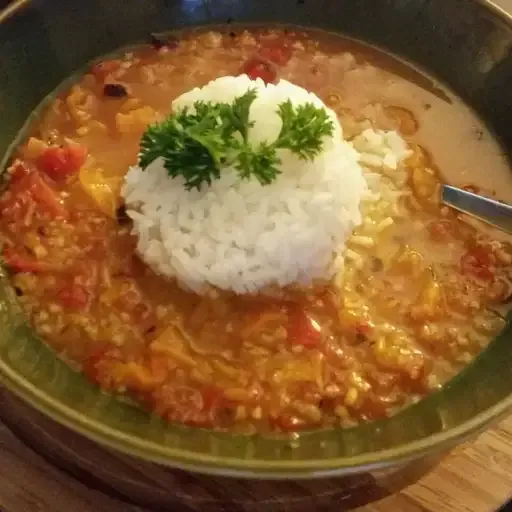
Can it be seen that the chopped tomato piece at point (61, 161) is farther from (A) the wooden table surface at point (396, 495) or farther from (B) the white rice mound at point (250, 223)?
(A) the wooden table surface at point (396, 495)

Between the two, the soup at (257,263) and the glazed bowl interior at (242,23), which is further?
the soup at (257,263)

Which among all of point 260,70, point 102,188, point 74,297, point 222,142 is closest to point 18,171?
point 102,188

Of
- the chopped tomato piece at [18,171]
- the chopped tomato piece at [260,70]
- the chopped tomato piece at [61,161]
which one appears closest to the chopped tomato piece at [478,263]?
the chopped tomato piece at [260,70]

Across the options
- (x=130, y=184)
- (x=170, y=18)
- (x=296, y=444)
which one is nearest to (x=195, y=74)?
(x=170, y=18)

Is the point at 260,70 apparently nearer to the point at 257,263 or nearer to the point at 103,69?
the point at 103,69

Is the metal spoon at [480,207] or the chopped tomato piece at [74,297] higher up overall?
the metal spoon at [480,207]

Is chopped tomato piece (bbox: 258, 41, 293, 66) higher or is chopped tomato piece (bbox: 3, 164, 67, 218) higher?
chopped tomato piece (bbox: 258, 41, 293, 66)

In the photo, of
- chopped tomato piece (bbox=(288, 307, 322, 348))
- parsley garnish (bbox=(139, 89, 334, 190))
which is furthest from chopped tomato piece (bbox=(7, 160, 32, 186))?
chopped tomato piece (bbox=(288, 307, 322, 348))

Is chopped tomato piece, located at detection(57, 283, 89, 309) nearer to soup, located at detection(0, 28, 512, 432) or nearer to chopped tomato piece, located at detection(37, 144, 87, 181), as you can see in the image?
soup, located at detection(0, 28, 512, 432)
